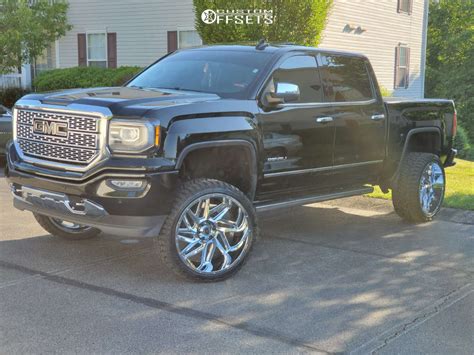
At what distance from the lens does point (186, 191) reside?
4879 millimetres

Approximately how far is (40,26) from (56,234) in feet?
44.1

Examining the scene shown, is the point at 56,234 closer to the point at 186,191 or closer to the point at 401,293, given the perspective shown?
the point at 186,191

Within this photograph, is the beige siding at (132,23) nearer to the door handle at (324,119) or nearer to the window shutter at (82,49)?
the window shutter at (82,49)

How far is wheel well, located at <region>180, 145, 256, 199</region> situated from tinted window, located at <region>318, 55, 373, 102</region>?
1.38 metres

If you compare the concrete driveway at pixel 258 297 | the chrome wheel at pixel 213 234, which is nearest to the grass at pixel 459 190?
the concrete driveway at pixel 258 297

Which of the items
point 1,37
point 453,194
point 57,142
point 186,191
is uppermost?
point 1,37

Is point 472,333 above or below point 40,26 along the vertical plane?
below

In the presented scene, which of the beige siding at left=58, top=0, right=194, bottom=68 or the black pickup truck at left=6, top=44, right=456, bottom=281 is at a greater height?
the beige siding at left=58, top=0, right=194, bottom=68

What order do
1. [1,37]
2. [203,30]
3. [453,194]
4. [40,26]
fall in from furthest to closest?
1. [40,26]
2. [1,37]
3. [203,30]
4. [453,194]

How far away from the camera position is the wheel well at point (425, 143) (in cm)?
748

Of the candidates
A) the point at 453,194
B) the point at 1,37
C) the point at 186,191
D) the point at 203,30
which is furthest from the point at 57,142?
the point at 1,37

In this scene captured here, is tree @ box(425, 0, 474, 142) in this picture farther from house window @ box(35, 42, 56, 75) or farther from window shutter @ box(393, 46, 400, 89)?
house window @ box(35, 42, 56, 75)

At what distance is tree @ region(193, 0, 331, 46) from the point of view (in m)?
13.7

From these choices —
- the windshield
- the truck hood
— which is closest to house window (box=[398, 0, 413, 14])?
the windshield
